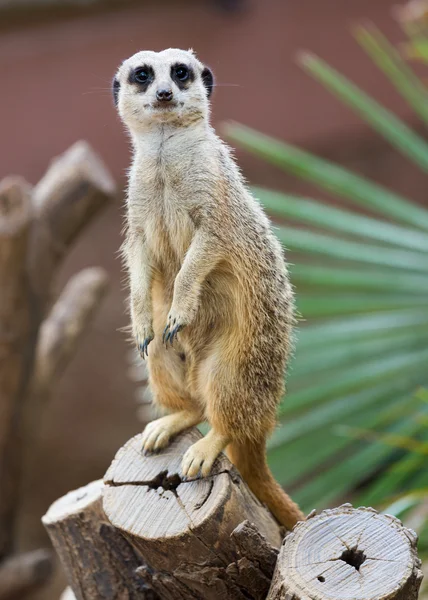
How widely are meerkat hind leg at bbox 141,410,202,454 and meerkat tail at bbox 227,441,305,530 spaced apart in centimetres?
10

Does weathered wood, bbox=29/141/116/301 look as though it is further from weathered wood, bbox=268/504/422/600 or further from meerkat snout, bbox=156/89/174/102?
weathered wood, bbox=268/504/422/600

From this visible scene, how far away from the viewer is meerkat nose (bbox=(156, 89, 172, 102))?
4.82ft

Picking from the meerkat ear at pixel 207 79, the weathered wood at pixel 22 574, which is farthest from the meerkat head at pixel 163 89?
the weathered wood at pixel 22 574

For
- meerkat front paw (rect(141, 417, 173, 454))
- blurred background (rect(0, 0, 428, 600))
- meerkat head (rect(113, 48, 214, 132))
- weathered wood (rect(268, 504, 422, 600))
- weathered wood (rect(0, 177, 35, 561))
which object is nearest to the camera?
weathered wood (rect(268, 504, 422, 600))

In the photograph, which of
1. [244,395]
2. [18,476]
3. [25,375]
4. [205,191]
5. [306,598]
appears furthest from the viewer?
[18,476]

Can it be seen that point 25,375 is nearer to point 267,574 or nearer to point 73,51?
point 267,574

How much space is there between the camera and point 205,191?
156 centimetres

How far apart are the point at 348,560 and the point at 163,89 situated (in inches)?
33.1

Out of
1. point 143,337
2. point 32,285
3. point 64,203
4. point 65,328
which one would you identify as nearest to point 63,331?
point 65,328

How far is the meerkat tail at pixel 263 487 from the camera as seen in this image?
181 cm

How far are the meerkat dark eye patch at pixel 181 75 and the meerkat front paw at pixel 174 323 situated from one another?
1.30 ft

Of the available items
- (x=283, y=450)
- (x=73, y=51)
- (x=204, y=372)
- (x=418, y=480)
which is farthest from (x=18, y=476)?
(x=73, y=51)

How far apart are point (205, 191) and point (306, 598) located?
707mm

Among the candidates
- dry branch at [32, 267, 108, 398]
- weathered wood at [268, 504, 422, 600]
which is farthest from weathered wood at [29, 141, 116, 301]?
weathered wood at [268, 504, 422, 600]
